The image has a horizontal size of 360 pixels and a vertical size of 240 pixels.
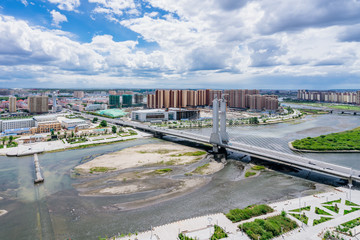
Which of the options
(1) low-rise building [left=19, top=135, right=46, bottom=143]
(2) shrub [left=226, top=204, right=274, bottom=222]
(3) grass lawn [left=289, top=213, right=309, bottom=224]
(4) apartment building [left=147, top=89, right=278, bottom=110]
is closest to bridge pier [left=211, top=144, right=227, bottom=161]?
(2) shrub [left=226, top=204, right=274, bottom=222]

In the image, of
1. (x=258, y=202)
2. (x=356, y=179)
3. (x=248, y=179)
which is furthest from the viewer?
(x=248, y=179)

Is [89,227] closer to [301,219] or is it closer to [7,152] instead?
[301,219]

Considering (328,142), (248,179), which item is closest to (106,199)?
(248,179)

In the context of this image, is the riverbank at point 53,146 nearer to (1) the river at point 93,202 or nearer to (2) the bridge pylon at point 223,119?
(1) the river at point 93,202

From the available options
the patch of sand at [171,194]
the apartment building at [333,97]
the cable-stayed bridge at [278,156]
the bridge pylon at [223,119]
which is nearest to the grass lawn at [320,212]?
the cable-stayed bridge at [278,156]

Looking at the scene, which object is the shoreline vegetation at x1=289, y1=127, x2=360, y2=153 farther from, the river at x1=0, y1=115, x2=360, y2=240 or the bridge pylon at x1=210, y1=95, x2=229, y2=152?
the bridge pylon at x1=210, y1=95, x2=229, y2=152

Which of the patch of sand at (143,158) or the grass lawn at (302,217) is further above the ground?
the patch of sand at (143,158)

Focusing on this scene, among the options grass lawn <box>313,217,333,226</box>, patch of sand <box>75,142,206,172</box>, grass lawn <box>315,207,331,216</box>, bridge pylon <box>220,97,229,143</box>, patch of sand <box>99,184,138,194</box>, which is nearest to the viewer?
grass lawn <box>313,217,333,226</box>
